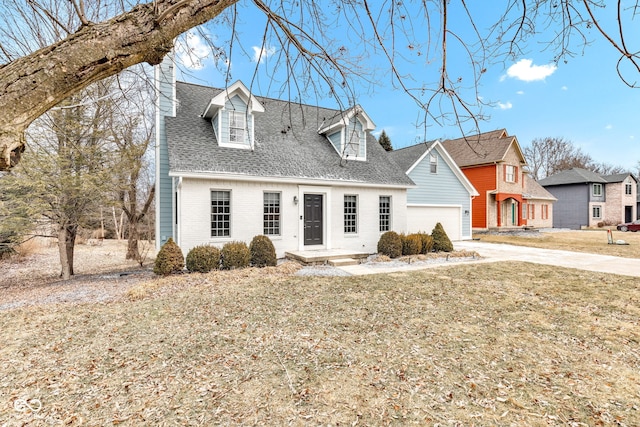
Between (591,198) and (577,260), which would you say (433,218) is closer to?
(577,260)

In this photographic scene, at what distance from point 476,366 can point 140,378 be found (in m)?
3.69

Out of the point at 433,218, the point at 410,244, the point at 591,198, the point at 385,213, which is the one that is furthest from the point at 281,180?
the point at 591,198

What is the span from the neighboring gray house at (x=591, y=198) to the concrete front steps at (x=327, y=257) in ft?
107

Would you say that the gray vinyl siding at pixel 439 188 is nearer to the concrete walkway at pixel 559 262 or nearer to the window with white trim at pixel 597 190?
the concrete walkway at pixel 559 262

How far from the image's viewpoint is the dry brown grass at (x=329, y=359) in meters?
2.68

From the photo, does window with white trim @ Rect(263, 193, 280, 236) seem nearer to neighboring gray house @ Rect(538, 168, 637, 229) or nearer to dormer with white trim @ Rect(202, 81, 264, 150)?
dormer with white trim @ Rect(202, 81, 264, 150)

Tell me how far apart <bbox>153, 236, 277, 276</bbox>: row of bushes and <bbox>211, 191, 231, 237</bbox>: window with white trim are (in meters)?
0.89

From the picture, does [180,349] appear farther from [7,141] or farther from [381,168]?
[381,168]

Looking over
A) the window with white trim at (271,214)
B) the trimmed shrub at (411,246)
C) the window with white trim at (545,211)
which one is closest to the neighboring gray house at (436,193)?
the trimmed shrub at (411,246)

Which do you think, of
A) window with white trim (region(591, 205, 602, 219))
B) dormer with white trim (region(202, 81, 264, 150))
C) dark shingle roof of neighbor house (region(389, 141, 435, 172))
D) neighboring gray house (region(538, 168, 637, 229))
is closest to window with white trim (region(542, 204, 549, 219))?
neighboring gray house (region(538, 168, 637, 229))

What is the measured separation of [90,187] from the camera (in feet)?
27.6

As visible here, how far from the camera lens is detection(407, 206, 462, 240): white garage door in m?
15.7

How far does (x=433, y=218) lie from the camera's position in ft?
53.5

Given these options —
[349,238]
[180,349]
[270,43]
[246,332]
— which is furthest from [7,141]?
[349,238]
